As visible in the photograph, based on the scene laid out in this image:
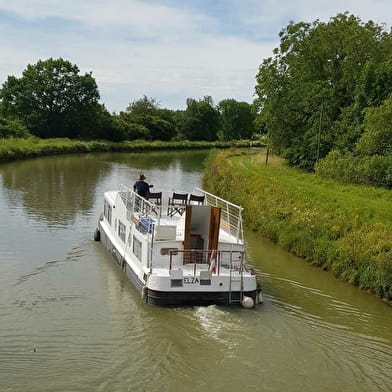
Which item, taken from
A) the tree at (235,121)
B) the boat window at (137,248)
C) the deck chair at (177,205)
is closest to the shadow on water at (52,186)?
the deck chair at (177,205)

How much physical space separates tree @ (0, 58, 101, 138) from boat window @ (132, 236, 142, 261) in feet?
228

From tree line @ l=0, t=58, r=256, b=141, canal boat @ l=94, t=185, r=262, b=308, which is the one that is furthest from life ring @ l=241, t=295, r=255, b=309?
tree line @ l=0, t=58, r=256, b=141

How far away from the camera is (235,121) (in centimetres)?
13400

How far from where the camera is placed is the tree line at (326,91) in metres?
34.2

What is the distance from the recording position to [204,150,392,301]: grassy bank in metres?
17.9

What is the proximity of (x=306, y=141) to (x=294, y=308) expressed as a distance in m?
25.8

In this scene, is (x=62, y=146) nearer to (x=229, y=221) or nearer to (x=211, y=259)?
(x=229, y=221)

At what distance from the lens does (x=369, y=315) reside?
16.2 m

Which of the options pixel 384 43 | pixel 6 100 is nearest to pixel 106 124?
pixel 6 100

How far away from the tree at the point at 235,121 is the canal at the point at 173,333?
111629mm

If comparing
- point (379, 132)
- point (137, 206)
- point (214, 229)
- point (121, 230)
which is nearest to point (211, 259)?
point (214, 229)

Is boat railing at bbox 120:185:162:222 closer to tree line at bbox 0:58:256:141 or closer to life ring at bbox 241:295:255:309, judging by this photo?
life ring at bbox 241:295:255:309

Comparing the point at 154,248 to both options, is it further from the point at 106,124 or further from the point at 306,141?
the point at 106,124

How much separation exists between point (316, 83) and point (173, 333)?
3061 centimetres
